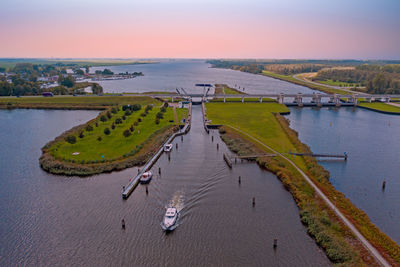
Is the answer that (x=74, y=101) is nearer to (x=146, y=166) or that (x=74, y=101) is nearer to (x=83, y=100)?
(x=83, y=100)

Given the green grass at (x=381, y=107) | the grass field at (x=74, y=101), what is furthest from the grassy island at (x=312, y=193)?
the green grass at (x=381, y=107)

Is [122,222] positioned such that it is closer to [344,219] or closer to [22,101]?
[344,219]

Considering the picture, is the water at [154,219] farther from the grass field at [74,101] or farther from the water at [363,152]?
the grass field at [74,101]

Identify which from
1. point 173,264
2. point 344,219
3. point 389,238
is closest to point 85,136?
point 173,264

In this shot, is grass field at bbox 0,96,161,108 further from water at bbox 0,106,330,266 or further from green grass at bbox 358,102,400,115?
green grass at bbox 358,102,400,115

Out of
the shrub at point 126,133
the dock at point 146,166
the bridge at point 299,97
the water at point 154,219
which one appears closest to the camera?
the water at point 154,219

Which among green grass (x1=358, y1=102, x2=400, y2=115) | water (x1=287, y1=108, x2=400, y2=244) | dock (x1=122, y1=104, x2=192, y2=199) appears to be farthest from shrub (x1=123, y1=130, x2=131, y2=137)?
green grass (x1=358, y1=102, x2=400, y2=115)
